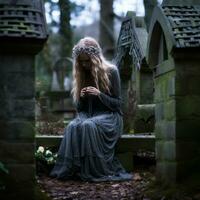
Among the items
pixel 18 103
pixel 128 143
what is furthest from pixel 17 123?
pixel 128 143

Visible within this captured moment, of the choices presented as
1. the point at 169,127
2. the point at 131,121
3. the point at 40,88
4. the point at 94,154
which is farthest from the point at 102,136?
the point at 40,88

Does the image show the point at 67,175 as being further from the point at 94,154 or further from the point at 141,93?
the point at 141,93

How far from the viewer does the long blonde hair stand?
7102 millimetres

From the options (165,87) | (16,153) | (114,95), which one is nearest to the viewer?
(16,153)

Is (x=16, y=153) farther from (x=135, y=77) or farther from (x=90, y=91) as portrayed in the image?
(x=135, y=77)

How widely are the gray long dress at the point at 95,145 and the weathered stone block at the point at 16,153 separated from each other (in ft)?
6.57

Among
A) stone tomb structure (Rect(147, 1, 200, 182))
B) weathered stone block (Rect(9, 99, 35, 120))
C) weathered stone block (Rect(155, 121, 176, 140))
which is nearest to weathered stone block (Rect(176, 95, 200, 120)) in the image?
stone tomb structure (Rect(147, 1, 200, 182))

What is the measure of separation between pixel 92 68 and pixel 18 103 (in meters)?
2.41

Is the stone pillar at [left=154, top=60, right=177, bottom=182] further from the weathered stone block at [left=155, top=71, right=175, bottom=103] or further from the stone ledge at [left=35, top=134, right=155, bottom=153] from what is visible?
the stone ledge at [left=35, top=134, right=155, bottom=153]

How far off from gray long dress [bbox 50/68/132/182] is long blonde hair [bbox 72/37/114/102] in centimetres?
11

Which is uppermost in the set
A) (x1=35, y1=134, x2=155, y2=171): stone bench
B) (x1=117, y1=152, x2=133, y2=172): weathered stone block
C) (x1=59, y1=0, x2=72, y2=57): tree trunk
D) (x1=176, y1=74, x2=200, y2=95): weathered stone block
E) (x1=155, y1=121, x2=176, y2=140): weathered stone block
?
(x1=59, y1=0, x2=72, y2=57): tree trunk

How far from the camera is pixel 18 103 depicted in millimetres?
4902

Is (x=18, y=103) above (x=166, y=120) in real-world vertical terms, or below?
above

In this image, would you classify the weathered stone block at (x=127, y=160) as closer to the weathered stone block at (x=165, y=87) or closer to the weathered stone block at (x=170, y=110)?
the weathered stone block at (x=165, y=87)
